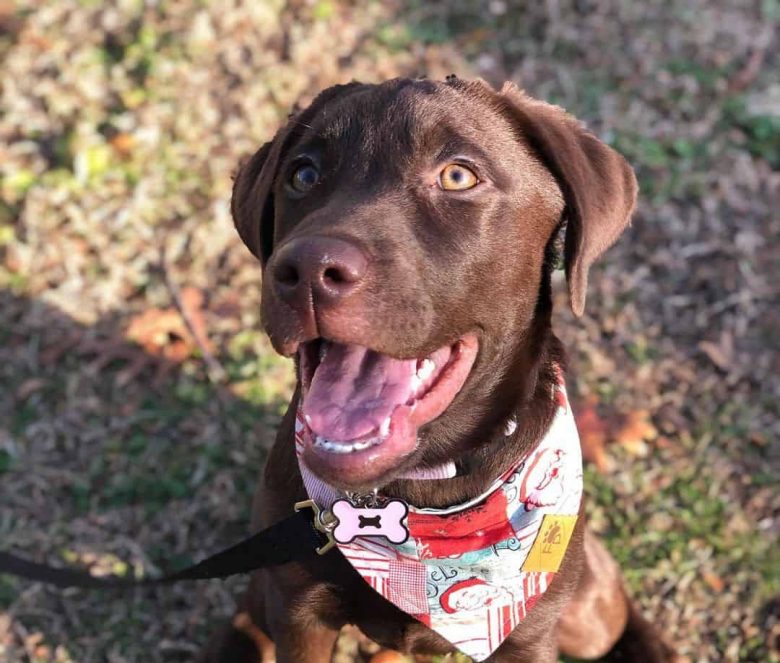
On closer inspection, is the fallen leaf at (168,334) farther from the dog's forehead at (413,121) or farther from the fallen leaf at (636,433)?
the dog's forehead at (413,121)

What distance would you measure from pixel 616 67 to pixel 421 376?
13.2ft

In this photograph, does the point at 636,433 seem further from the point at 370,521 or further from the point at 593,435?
the point at 370,521

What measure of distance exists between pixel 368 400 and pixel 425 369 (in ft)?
0.58

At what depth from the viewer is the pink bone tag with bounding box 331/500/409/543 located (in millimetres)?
2633

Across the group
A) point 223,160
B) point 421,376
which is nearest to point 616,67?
point 223,160

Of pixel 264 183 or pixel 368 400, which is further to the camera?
pixel 264 183

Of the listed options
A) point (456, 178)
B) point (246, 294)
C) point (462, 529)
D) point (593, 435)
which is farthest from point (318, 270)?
point (246, 294)

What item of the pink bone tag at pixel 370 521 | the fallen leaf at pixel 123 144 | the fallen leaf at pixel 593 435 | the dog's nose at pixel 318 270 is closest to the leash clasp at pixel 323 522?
the pink bone tag at pixel 370 521

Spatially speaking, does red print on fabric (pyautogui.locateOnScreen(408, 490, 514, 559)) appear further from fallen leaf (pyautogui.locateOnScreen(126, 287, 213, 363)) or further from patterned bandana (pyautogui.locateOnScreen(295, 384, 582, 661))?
fallen leaf (pyautogui.locateOnScreen(126, 287, 213, 363))

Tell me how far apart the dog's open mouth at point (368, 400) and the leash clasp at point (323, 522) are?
1.22 ft

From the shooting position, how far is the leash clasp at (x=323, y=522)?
264 cm

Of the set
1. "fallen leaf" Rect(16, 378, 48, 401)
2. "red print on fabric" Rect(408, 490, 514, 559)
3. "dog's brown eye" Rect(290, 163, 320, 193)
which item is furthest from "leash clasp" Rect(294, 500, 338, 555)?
"fallen leaf" Rect(16, 378, 48, 401)

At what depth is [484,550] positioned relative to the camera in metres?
2.71

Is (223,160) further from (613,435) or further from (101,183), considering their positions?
(613,435)
